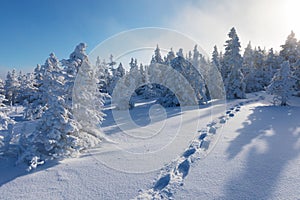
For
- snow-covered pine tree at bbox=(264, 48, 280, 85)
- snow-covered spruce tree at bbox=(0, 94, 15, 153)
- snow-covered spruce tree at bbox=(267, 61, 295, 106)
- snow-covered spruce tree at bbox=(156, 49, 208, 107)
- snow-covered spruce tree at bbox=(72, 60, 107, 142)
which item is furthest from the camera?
snow-covered pine tree at bbox=(264, 48, 280, 85)

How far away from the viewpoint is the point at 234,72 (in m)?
29.7

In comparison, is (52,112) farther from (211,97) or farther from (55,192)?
(211,97)

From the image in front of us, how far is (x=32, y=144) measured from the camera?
6691 millimetres

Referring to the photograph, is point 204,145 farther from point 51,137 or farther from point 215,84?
point 215,84

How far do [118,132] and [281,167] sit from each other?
9.01 meters

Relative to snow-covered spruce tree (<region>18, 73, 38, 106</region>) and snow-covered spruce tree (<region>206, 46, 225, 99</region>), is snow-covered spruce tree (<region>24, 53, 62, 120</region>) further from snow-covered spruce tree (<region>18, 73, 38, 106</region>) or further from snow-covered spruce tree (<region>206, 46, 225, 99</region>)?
snow-covered spruce tree (<region>206, 46, 225, 99</region>)

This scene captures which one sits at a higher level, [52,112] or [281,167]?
[52,112]

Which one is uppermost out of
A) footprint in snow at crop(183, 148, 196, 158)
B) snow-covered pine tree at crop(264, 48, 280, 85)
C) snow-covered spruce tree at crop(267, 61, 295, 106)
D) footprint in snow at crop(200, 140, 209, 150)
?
snow-covered pine tree at crop(264, 48, 280, 85)

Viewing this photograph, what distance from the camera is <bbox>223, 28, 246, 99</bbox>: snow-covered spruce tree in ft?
94.9

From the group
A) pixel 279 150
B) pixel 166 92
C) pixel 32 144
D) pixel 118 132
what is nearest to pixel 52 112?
pixel 32 144

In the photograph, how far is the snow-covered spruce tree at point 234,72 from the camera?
2894cm

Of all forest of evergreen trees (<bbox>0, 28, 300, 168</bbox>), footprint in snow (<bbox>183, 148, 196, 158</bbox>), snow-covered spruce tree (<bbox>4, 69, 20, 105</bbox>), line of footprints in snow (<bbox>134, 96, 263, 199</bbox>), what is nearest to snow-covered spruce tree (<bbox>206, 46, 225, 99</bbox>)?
forest of evergreen trees (<bbox>0, 28, 300, 168</bbox>)

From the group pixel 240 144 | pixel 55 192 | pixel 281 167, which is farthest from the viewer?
pixel 240 144

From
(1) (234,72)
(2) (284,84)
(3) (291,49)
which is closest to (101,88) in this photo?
(1) (234,72)
